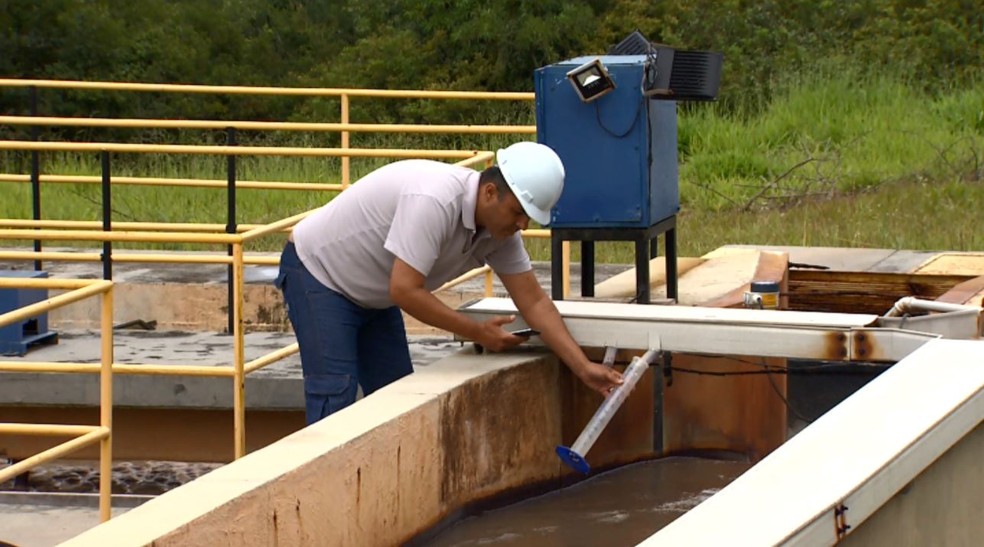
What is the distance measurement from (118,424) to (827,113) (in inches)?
476

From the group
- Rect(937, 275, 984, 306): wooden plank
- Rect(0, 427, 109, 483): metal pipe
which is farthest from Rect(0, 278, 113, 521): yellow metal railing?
Rect(937, 275, 984, 306): wooden plank

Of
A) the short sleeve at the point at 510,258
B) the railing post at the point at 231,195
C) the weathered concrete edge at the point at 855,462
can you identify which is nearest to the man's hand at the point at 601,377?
the short sleeve at the point at 510,258

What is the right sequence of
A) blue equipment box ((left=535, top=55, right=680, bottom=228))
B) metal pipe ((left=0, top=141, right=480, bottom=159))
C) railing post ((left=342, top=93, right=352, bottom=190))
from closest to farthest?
blue equipment box ((left=535, top=55, right=680, bottom=228)), metal pipe ((left=0, top=141, right=480, bottom=159)), railing post ((left=342, top=93, right=352, bottom=190))

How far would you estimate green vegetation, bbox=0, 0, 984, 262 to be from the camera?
15.1 meters

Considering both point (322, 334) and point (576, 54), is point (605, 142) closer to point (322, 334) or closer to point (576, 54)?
point (322, 334)

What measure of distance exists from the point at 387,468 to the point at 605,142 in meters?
2.24

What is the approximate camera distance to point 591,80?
286 inches

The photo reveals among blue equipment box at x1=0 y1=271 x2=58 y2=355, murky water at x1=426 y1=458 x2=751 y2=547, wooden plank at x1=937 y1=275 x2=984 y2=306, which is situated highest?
wooden plank at x1=937 y1=275 x2=984 y2=306

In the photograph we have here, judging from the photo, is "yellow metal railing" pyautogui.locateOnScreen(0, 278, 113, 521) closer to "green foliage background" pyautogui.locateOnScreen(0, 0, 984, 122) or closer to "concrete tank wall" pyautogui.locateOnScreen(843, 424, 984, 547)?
→ "concrete tank wall" pyautogui.locateOnScreen(843, 424, 984, 547)

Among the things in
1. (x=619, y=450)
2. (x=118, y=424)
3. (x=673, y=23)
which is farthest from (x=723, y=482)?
(x=673, y=23)

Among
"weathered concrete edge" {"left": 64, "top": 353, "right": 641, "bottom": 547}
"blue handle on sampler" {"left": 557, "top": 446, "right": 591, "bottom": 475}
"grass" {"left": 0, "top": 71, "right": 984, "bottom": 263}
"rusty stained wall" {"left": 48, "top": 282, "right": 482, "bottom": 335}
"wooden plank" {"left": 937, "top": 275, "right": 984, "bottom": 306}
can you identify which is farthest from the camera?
"grass" {"left": 0, "top": 71, "right": 984, "bottom": 263}

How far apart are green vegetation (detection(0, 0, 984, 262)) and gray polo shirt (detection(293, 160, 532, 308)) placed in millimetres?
6830

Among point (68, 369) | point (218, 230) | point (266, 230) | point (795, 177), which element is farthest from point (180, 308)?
point (795, 177)

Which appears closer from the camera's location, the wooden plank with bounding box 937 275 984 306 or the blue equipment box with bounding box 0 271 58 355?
the wooden plank with bounding box 937 275 984 306
